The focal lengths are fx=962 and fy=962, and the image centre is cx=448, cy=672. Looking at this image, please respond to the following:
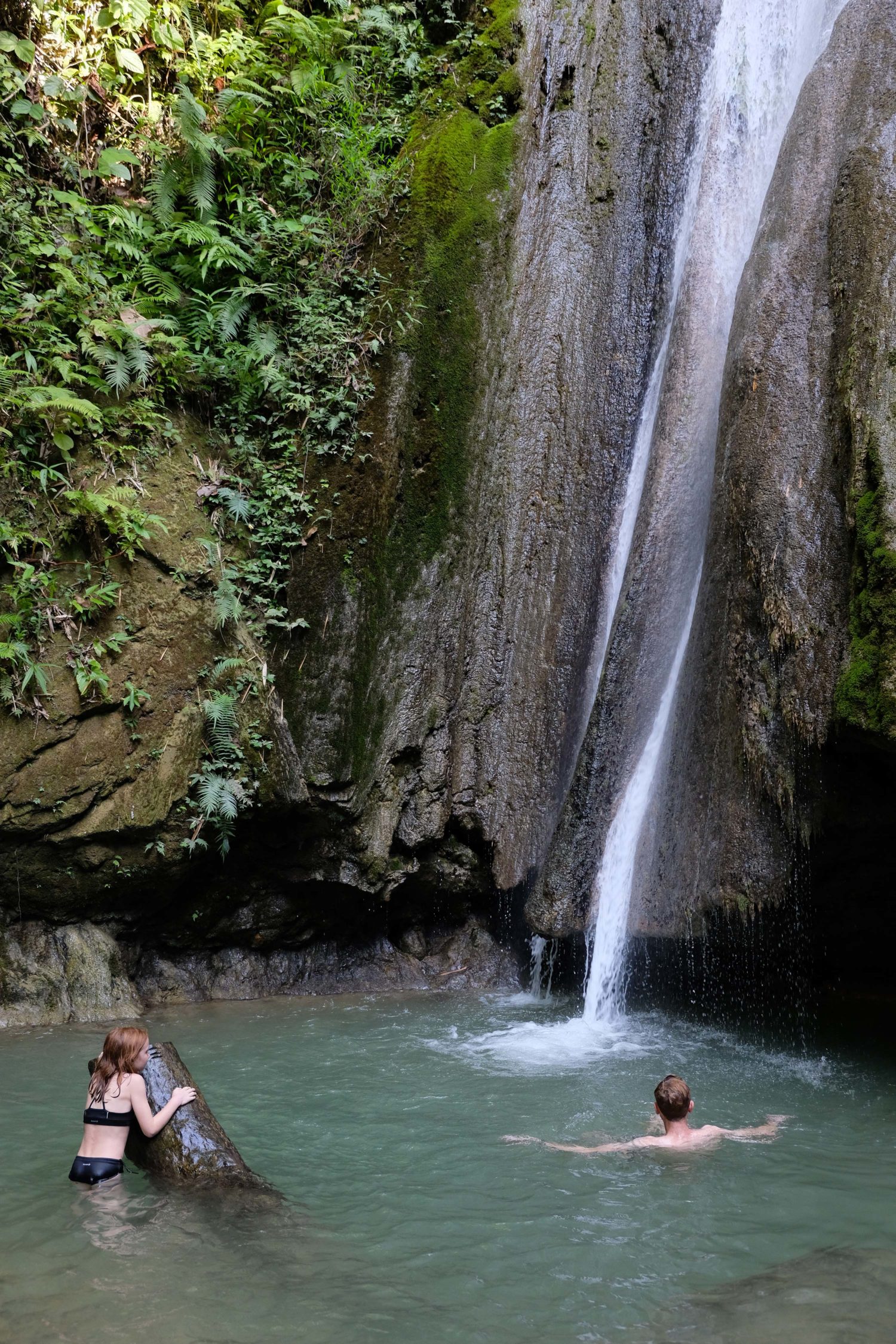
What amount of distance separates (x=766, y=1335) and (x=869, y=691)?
3431 millimetres

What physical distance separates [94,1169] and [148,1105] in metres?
0.37

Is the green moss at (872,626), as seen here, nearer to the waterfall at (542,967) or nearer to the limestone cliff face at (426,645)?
the limestone cliff face at (426,645)

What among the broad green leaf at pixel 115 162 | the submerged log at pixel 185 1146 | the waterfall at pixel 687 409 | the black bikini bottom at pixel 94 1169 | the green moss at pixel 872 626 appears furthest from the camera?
the broad green leaf at pixel 115 162

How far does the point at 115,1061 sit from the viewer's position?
14.6 feet

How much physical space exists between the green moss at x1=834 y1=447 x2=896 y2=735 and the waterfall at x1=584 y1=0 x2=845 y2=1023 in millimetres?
2172

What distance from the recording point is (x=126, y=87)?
10.4 m

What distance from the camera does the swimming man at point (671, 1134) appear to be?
4910mm

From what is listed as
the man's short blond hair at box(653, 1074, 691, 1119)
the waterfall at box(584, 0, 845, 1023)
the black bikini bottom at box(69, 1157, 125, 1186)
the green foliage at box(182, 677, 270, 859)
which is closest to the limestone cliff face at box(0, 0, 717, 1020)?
the green foliage at box(182, 677, 270, 859)

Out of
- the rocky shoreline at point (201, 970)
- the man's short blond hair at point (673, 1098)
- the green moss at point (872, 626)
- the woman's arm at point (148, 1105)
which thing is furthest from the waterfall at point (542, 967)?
the woman's arm at point (148, 1105)

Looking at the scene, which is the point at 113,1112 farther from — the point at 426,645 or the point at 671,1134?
the point at 426,645

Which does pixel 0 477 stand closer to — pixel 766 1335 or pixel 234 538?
pixel 234 538

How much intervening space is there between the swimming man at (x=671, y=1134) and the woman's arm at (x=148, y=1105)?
176cm

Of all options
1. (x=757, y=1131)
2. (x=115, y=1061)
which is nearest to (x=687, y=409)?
(x=757, y=1131)

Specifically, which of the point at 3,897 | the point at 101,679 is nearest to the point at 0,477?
the point at 101,679
